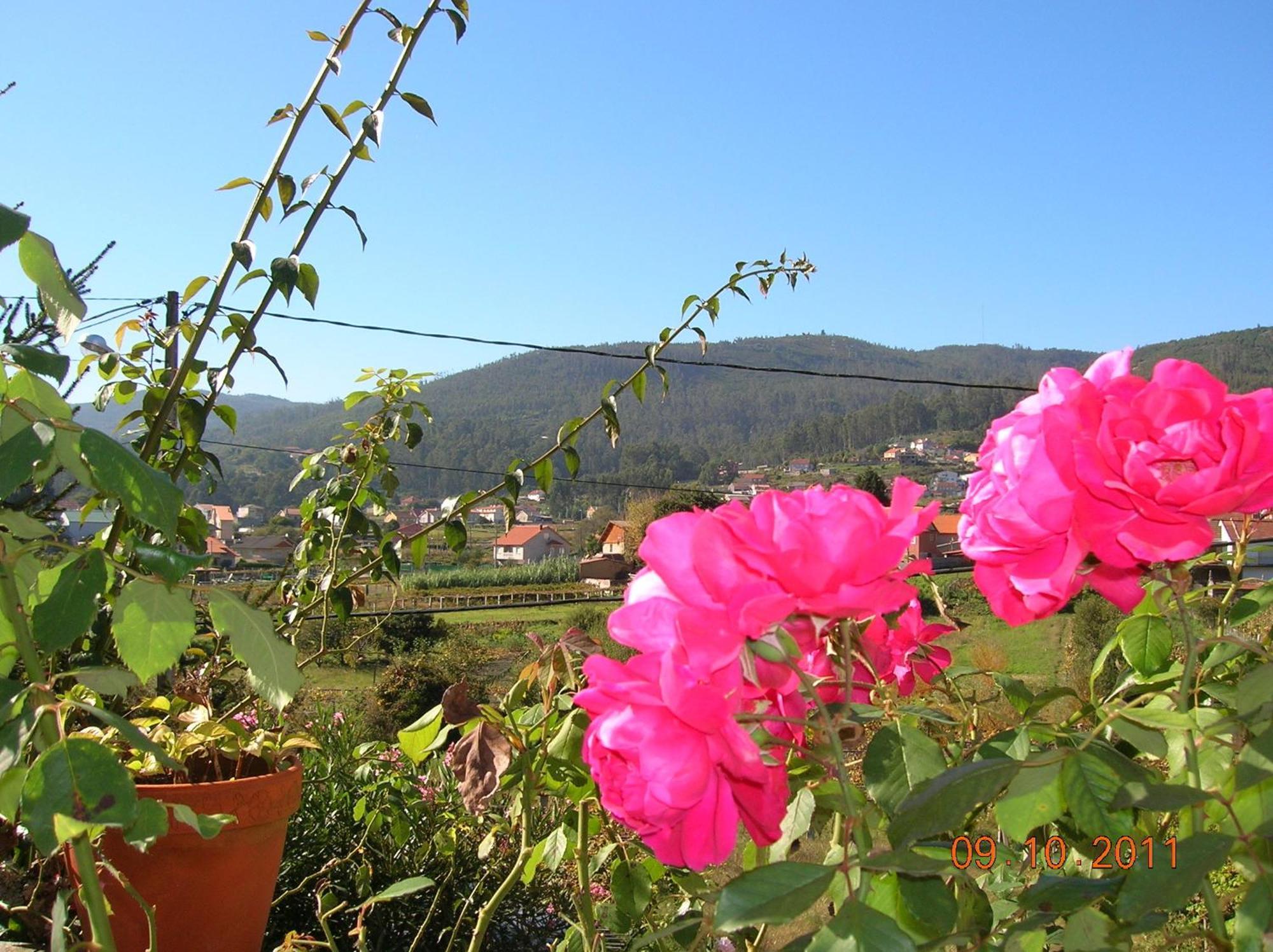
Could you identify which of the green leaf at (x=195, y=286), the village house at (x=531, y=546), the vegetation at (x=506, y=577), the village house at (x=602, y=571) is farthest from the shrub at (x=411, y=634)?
the village house at (x=531, y=546)

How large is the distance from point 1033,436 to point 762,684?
0.15m

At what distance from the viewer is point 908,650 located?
2.10 feet

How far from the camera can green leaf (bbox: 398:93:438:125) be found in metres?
1.46

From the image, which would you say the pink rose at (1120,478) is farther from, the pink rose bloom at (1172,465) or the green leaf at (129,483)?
the green leaf at (129,483)

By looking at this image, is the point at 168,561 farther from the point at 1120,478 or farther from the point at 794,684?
Answer: the point at 1120,478

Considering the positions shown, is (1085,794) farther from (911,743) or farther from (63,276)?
A: (63,276)

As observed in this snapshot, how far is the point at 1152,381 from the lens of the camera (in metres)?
0.39

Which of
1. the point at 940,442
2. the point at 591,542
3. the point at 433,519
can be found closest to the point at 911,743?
the point at 433,519

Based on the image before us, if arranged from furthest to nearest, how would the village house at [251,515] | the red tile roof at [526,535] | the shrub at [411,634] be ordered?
1. the red tile roof at [526,535]
2. the village house at [251,515]
3. the shrub at [411,634]

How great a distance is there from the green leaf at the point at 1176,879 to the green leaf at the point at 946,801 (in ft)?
0.18

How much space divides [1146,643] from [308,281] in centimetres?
118

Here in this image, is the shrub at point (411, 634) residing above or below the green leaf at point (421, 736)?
below

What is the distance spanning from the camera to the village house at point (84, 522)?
1.40 metres

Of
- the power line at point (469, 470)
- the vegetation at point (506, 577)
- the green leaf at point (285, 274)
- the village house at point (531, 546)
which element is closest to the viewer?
the green leaf at point (285, 274)
